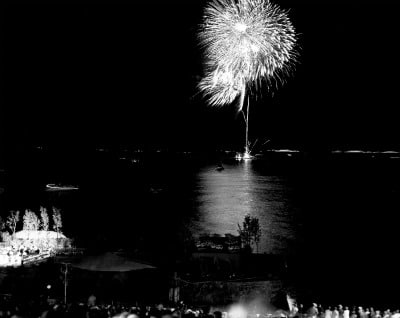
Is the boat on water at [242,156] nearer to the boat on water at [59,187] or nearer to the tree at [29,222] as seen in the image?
the boat on water at [59,187]

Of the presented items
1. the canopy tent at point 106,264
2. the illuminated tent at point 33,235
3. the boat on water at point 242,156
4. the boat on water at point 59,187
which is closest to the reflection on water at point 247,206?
the illuminated tent at point 33,235

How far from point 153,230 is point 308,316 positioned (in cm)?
2416

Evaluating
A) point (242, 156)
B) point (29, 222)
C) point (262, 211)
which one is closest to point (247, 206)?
point (262, 211)

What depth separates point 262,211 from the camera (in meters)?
39.9

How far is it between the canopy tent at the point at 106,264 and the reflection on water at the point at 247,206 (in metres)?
14.7

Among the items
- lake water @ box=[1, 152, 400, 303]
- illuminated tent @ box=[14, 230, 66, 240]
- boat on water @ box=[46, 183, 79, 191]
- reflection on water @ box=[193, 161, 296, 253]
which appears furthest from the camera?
boat on water @ box=[46, 183, 79, 191]

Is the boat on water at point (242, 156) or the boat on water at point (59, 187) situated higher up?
the boat on water at point (242, 156)

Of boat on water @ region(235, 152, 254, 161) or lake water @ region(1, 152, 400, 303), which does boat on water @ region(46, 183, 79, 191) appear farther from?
boat on water @ region(235, 152, 254, 161)

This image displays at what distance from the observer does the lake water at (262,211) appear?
2086 cm

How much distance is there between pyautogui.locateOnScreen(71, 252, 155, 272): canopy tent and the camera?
31.4 feet

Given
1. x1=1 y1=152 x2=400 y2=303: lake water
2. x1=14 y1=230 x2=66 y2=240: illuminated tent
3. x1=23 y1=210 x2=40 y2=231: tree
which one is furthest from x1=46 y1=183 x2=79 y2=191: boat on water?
x1=14 y1=230 x2=66 y2=240: illuminated tent

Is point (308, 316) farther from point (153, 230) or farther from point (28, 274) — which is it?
point (153, 230)

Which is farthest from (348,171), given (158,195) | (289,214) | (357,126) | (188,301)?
(188,301)

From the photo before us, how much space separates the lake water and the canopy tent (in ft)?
14.7
